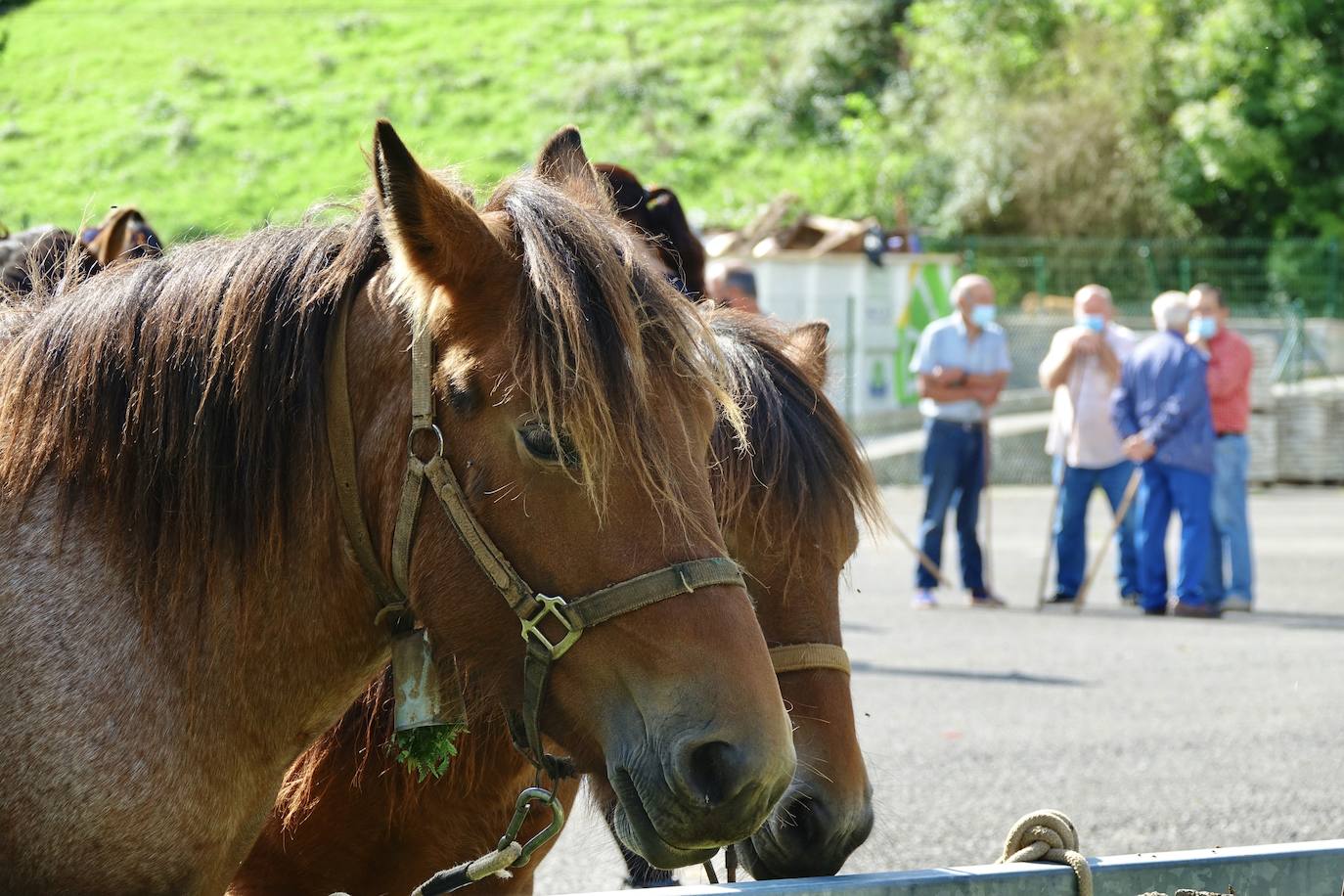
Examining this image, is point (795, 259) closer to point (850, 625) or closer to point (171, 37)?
point (850, 625)

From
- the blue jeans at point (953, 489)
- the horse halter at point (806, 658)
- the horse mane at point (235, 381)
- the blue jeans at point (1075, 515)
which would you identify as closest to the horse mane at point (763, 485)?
the horse halter at point (806, 658)

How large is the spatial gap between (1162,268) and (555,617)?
2390cm

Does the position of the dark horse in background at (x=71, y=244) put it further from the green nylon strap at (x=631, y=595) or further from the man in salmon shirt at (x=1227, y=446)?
the man in salmon shirt at (x=1227, y=446)

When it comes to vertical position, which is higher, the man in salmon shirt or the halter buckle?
the halter buckle

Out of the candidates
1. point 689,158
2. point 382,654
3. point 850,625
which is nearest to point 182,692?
point 382,654

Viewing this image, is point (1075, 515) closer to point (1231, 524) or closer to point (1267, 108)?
point (1231, 524)

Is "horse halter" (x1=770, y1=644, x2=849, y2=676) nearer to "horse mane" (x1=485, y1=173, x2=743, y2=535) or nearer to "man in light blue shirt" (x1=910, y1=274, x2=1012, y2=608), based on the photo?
"horse mane" (x1=485, y1=173, x2=743, y2=535)

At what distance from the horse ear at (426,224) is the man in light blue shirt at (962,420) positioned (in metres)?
9.21

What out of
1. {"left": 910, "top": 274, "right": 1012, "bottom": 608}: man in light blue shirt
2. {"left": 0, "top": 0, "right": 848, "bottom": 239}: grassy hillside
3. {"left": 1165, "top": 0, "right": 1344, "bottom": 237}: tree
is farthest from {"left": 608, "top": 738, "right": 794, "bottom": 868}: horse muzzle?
{"left": 0, "top": 0, "right": 848, "bottom": 239}: grassy hillside

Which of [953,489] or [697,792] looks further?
[953,489]

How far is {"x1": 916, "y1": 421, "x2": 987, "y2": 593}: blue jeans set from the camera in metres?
11.1

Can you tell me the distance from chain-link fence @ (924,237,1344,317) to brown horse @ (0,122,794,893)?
20.6 metres

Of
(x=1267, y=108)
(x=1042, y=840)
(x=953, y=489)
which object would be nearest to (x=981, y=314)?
(x=953, y=489)

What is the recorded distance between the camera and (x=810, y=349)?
12.2ft
